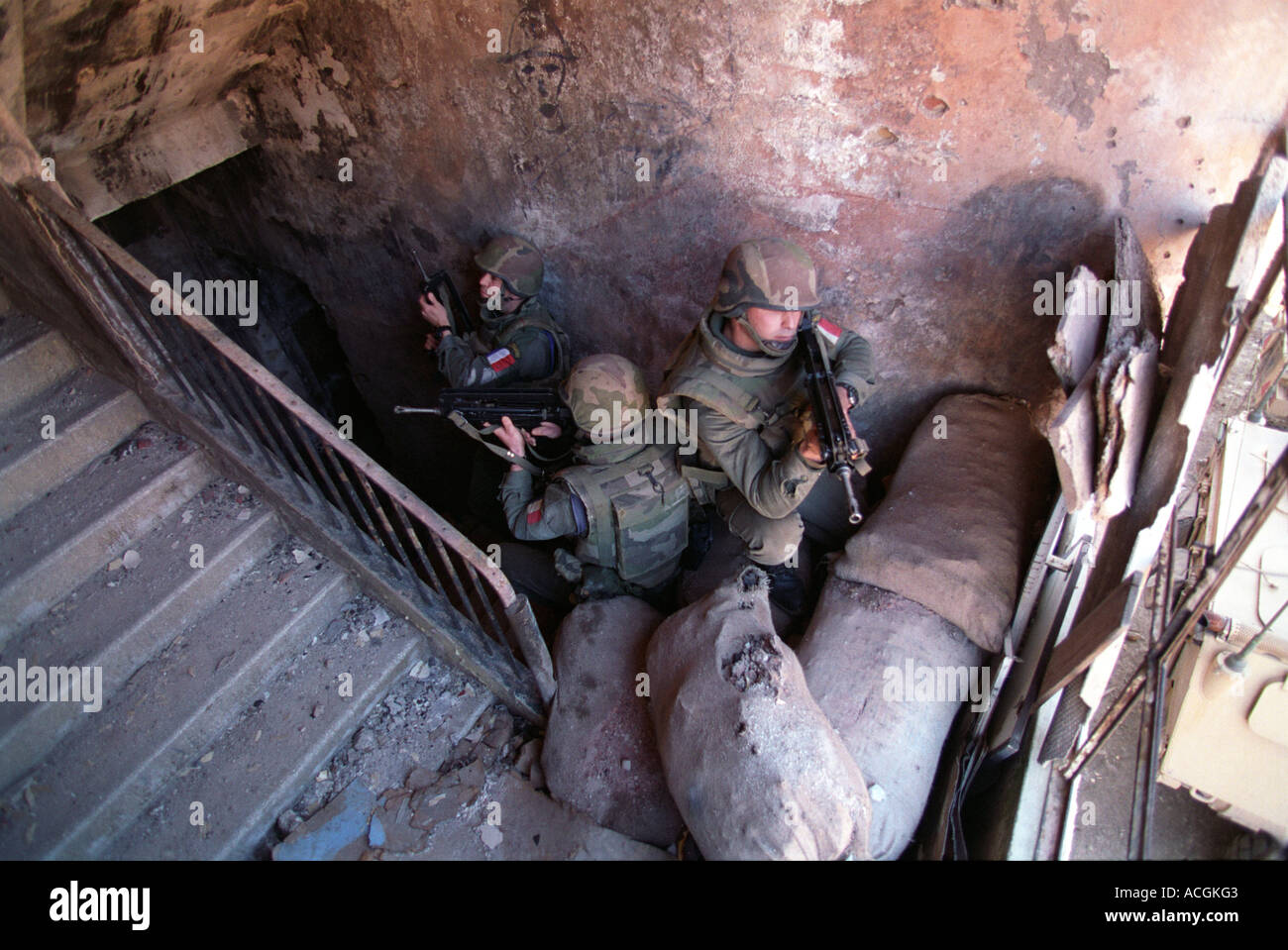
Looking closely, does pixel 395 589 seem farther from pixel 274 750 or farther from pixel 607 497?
pixel 607 497

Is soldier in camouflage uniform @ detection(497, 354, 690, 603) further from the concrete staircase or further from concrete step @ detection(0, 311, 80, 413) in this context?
concrete step @ detection(0, 311, 80, 413)

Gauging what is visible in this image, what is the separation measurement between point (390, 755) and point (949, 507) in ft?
9.05

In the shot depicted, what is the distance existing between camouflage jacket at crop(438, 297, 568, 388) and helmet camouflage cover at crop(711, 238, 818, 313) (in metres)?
1.55

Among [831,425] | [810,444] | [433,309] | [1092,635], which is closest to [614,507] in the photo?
[810,444]

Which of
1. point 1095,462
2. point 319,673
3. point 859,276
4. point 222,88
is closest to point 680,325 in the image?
point 859,276

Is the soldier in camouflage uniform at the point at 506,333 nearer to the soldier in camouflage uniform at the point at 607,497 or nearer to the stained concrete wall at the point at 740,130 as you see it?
the stained concrete wall at the point at 740,130

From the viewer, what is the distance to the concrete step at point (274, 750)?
280 cm

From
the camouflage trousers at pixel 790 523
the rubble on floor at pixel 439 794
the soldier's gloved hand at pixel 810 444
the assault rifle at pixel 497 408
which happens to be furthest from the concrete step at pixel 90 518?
the soldier's gloved hand at pixel 810 444

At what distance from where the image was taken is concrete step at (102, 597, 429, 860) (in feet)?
9.20

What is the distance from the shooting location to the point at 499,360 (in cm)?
420

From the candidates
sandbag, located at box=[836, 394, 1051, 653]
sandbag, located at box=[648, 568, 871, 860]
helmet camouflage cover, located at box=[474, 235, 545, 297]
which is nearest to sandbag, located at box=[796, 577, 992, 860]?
sandbag, located at box=[836, 394, 1051, 653]

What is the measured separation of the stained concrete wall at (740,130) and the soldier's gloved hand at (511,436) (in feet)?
3.45

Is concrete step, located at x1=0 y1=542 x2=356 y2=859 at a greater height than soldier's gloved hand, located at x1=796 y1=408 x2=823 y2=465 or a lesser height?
lesser

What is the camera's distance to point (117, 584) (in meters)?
3.14
